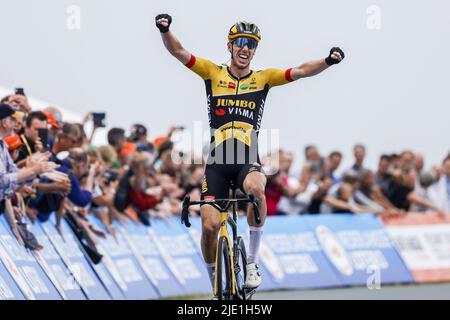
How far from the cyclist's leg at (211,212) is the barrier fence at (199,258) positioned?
2145 millimetres

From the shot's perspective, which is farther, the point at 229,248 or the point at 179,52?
the point at 179,52

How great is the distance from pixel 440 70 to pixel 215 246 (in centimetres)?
1517

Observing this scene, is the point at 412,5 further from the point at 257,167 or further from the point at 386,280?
the point at 257,167

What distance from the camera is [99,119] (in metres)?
18.2

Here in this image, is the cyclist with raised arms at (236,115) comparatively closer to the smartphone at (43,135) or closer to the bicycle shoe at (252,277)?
the bicycle shoe at (252,277)

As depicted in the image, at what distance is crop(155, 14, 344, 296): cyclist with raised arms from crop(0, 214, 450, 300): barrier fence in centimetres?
240

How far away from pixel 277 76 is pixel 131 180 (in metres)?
5.10

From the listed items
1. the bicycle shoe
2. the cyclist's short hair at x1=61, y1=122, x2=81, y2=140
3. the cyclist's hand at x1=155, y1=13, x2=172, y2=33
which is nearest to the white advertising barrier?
the cyclist's short hair at x1=61, y1=122, x2=81, y2=140

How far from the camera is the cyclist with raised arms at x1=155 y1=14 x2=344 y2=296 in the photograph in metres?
13.3

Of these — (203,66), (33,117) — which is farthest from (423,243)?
(203,66)

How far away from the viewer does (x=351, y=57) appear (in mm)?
25109

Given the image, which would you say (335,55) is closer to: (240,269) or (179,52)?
(179,52)

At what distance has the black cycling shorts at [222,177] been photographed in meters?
13.4
